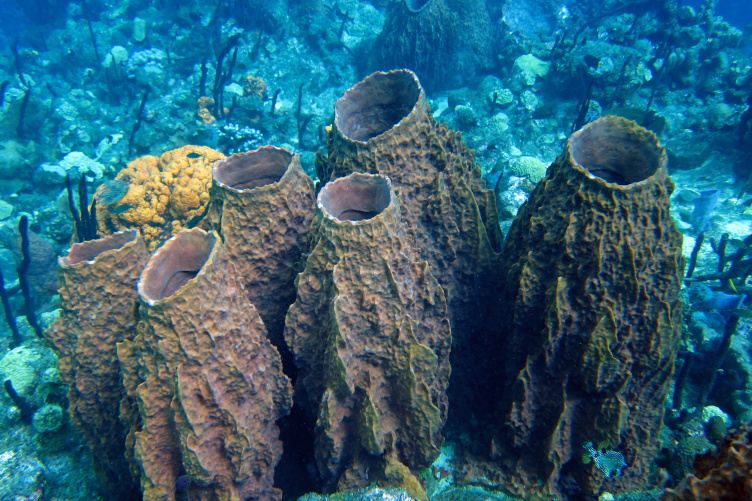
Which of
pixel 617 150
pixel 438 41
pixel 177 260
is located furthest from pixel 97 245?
pixel 438 41

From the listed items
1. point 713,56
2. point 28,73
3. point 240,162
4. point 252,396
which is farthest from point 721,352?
point 28,73

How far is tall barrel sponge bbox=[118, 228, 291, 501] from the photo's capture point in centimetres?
171

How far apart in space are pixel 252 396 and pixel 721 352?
434 cm

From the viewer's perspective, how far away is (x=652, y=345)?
81.4 inches

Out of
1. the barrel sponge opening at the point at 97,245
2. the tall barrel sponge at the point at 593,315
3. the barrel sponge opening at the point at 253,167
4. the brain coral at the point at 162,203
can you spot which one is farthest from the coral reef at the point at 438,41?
the barrel sponge opening at the point at 97,245

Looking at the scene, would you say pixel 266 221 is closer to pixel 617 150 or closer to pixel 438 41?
pixel 617 150

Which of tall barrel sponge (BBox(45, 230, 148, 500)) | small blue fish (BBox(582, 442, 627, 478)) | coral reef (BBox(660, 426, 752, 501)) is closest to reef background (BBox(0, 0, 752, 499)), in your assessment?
small blue fish (BBox(582, 442, 627, 478))

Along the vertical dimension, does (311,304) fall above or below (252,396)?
above

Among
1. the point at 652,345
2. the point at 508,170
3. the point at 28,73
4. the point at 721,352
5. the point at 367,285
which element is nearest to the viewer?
the point at 367,285

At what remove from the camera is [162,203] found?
5.07m

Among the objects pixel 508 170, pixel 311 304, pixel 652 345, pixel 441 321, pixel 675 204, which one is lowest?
pixel 652 345

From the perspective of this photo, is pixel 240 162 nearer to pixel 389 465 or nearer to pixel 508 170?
pixel 389 465

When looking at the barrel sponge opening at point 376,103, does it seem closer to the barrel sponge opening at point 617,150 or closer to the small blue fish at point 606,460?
the barrel sponge opening at point 617,150

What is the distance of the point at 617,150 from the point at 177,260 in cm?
278
